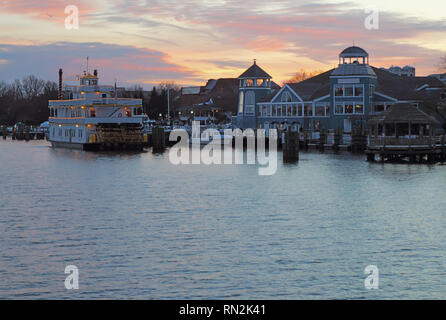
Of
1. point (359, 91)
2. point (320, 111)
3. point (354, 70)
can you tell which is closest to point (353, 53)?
point (354, 70)

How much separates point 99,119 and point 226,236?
212ft

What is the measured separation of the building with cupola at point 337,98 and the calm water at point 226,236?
139ft

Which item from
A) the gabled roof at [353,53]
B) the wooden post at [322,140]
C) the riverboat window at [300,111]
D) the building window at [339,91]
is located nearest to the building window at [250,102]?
the riverboat window at [300,111]

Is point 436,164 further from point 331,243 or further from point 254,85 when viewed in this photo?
point 254,85

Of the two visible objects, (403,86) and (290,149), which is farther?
(403,86)

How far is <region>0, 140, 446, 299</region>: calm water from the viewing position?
22531 millimetres

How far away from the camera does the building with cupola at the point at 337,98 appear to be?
97000mm

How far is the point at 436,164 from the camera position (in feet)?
215

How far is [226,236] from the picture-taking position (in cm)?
3023

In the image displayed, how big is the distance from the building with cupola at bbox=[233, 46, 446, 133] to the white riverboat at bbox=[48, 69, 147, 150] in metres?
24.6

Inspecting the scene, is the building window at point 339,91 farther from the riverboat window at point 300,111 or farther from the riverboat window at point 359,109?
the riverboat window at point 300,111

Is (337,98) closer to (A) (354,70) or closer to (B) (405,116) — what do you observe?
(A) (354,70)

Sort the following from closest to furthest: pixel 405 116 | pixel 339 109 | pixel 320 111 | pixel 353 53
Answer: pixel 405 116
pixel 353 53
pixel 339 109
pixel 320 111
